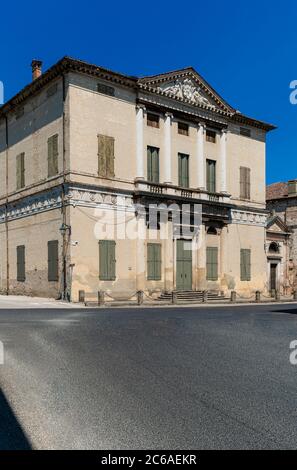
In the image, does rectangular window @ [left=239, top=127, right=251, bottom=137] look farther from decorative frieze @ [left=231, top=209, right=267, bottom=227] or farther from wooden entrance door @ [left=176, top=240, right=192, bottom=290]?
wooden entrance door @ [left=176, top=240, right=192, bottom=290]

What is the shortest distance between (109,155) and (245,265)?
40.0ft

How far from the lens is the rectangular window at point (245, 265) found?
3011 centimetres

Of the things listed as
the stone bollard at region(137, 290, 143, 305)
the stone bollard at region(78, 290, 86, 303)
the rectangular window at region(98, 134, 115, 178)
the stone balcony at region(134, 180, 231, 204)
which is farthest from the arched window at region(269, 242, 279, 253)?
the stone bollard at region(78, 290, 86, 303)

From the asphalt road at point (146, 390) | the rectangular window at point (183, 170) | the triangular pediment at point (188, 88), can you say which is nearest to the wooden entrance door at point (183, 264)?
the rectangular window at point (183, 170)

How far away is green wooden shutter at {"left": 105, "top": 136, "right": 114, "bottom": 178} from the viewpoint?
23.8 meters

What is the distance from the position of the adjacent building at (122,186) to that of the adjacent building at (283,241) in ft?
12.1

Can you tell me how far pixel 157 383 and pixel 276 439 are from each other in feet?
6.88

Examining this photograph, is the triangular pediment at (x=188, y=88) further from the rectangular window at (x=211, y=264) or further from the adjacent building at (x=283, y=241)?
the adjacent building at (x=283, y=241)

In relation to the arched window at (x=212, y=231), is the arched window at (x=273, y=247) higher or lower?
lower

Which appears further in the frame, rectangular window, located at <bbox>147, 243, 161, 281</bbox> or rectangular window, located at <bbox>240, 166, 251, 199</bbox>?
rectangular window, located at <bbox>240, 166, 251, 199</bbox>

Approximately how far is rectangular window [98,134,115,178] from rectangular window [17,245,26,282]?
262 inches

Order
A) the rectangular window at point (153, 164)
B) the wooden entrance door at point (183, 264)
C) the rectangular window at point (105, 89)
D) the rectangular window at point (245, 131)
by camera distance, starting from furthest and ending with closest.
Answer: the rectangular window at point (245, 131)
the wooden entrance door at point (183, 264)
the rectangular window at point (153, 164)
the rectangular window at point (105, 89)

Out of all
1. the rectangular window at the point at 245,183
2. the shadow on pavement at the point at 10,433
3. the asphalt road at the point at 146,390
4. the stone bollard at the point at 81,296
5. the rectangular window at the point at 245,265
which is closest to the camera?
the shadow on pavement at the point at 10,433

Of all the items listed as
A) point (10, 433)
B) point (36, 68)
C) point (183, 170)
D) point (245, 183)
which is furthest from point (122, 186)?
point (10, 433)
